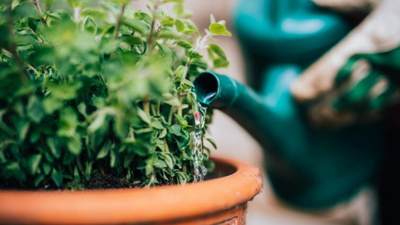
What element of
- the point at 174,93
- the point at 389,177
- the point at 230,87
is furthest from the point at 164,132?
the point at 389,177

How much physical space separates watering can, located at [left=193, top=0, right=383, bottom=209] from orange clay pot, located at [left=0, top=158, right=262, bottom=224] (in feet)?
Answer: 2.33

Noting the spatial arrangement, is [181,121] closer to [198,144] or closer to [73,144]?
[198,144]

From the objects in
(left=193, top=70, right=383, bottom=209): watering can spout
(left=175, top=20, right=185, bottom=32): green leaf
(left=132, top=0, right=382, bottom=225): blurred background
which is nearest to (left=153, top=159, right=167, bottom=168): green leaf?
(left=175, top=20, right=185, bottom=32): green leaf

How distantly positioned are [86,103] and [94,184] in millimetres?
124

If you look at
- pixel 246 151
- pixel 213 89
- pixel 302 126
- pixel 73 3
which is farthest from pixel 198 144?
pixel 246 151

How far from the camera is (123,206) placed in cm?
38

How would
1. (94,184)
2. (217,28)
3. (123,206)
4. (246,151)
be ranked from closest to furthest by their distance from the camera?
(123,206) → (94,184) → (217,28) → (246,151)

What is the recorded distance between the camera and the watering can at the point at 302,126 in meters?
1.22

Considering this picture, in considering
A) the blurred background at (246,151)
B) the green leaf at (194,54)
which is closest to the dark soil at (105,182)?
the green leaf at (194,54)

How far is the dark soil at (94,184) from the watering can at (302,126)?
70 centimetres

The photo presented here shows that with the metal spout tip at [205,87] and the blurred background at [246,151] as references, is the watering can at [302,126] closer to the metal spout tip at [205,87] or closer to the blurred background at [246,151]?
the blurred background at [246,151]

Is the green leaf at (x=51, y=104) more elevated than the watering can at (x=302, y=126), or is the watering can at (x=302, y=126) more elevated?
the watering can at (x=302, y=126)

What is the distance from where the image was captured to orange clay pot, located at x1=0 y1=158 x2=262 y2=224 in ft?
1.21

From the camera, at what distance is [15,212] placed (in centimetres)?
37
